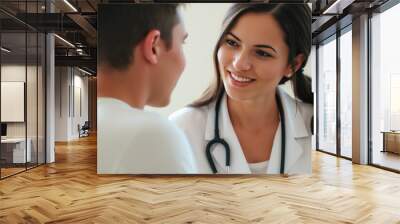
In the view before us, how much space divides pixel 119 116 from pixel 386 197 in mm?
4120

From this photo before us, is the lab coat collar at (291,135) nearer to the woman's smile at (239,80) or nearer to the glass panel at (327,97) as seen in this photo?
the woman's smile at (239,80)

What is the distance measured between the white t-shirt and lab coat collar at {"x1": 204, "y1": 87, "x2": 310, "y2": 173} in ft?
1.57

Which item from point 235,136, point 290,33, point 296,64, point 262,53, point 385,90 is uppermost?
point 290,33

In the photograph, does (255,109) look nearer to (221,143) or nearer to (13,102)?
(221,143)

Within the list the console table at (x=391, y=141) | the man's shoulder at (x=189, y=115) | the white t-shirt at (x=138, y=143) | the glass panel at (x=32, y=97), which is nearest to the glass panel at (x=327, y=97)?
the console table at (x=391, y=141)

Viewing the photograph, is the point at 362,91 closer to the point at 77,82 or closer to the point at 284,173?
the point at 284,173

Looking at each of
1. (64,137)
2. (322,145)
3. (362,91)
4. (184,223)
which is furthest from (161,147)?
(64,137)

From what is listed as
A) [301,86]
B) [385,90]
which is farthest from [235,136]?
[385,90]

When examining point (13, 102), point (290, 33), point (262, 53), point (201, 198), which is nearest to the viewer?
point (201, 198)

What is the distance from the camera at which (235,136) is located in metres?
6.27

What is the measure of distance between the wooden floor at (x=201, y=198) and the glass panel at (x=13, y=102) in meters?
0.41

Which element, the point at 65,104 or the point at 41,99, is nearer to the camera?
the point at 41,99

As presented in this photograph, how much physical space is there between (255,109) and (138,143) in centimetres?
200

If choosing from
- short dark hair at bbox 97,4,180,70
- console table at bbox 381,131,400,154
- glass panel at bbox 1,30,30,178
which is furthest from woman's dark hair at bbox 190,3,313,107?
glass panel at bbox 1,30,30,178
